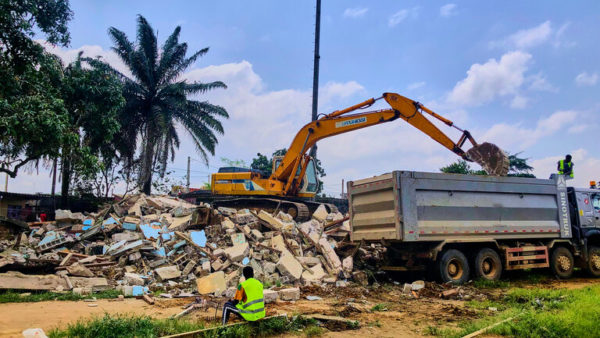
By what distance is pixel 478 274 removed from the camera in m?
10.5

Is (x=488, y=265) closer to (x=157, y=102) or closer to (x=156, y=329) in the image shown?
(x=156, y=329)

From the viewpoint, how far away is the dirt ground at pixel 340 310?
6.60 meters

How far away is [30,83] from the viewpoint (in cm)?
1242

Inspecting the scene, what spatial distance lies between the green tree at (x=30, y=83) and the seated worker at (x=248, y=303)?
7.74 meters

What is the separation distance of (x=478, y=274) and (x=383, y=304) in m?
3.43

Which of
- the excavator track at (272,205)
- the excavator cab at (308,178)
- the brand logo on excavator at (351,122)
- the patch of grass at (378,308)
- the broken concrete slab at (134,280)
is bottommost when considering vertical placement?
the patch of grass at (378,308)

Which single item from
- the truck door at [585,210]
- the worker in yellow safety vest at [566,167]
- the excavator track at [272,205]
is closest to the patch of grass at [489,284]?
the truck door at [585,210]

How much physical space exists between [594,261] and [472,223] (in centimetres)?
472

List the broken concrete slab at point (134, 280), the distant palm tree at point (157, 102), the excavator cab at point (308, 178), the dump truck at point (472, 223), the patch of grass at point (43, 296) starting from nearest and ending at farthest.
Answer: the patch of grass at point (43, 296) < the dump truck at point (472, 223) < the broken concrete slab at point (134, 280) < the excavator cab at point (308, 178) < the distant palm tree at point (157, 102)

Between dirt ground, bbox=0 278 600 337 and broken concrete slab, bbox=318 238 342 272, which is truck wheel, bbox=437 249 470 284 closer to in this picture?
dirt ground, bbox=0 278 600 337

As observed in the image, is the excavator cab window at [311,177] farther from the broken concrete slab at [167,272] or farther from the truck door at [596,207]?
the truck door at [596,207]

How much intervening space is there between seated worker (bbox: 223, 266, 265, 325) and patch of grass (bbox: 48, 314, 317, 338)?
13 cm

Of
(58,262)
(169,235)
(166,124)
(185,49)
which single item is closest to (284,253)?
(169,235)

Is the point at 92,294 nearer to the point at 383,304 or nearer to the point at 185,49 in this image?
the point at 383,304
